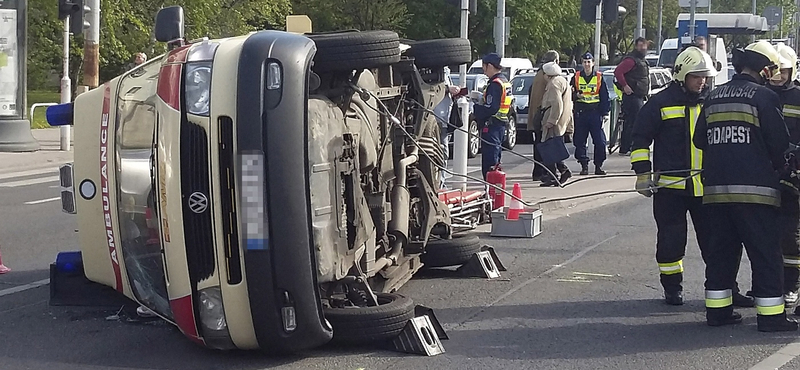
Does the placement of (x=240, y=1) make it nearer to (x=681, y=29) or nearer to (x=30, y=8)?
(x=30, y=8)

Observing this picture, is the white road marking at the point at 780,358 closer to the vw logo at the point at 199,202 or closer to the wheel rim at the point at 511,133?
the vw logo at the point at 199,202

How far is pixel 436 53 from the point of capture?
7863 millimetres

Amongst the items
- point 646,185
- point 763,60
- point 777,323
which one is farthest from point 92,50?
point 777,323

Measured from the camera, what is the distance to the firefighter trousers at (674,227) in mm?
7344

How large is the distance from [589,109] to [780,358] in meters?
9.35

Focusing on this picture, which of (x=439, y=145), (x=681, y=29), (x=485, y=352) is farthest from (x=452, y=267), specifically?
(x=681, y=29)

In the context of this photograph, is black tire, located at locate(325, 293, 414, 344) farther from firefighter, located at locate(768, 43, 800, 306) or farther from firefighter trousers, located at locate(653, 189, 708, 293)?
firefighter, located at locate(768, 43, 800, 306)

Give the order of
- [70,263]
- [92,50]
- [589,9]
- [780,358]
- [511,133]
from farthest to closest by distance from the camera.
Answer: [511,133], [92,50], [589,9], [70,263], [780,358]

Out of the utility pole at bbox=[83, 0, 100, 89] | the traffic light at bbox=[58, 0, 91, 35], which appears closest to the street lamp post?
the traffic light at bbox=[58, 0, 91, 35]

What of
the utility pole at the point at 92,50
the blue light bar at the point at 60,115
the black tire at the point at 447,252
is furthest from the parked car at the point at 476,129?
the blue light bar at the point at 60,115

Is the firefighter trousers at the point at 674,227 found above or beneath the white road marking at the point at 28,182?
above

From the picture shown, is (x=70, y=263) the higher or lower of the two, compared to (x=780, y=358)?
higher

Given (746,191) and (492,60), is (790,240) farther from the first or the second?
(492,60)

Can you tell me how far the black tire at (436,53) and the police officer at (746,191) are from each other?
1933 millimetres
